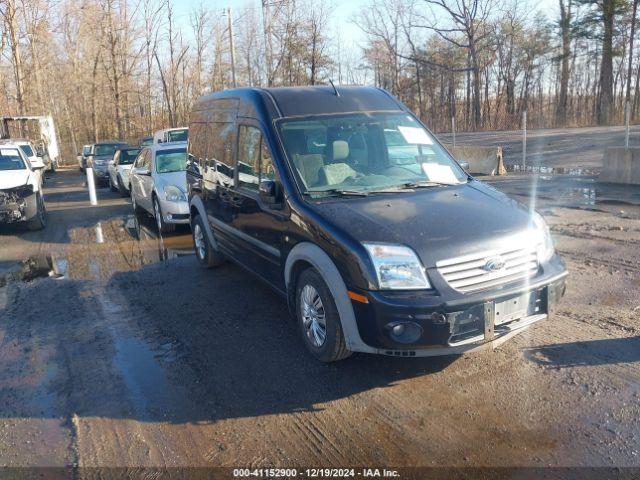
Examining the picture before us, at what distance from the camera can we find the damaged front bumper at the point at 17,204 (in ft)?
35.8

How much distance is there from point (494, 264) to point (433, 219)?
0.55 metres

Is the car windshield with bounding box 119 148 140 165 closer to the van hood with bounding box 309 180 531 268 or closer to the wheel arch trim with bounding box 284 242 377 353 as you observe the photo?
the van hood with bounding box 309 180 531 268

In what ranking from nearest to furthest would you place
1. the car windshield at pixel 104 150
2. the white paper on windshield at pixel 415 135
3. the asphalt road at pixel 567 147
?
the white paper on windshield at pixel 415 135, the asphalt road at pixel 567 147, the car windshield at pixel 104 150

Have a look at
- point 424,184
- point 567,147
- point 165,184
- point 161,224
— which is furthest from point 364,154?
point 567,147

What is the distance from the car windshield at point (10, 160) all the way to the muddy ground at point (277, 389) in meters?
6.90

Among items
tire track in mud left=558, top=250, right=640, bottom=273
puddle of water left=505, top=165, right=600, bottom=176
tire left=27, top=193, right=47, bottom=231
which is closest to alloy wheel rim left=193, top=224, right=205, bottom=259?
tire track in mud left=558, top=250, right=640, bottom=273

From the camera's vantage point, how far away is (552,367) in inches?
169

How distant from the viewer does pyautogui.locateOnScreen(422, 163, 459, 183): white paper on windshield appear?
203 inches

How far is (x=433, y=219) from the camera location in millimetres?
4219

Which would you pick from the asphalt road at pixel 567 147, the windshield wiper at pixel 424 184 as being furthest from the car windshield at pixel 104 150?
the windshield wiper at pixel 424 184

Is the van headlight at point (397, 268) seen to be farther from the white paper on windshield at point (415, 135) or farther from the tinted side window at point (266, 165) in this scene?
the white paper on windshield at point (415, 135)

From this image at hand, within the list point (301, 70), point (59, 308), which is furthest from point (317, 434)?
point (301, 70)

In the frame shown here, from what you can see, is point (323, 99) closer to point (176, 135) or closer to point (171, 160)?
point (171, 160)

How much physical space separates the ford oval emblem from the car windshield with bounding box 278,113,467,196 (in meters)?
1.15
